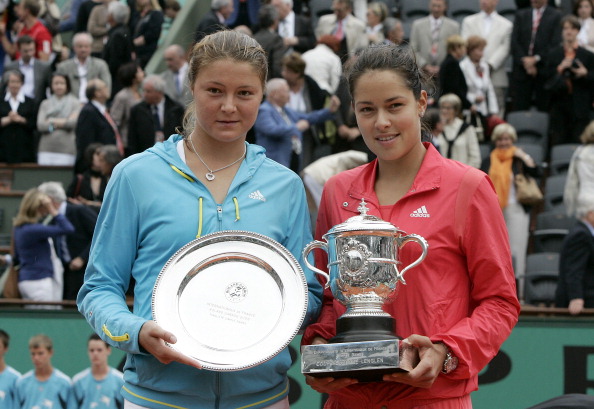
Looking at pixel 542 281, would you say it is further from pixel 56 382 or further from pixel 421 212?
pixel 421 212

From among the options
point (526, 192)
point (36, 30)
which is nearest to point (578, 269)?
point (526, 192)

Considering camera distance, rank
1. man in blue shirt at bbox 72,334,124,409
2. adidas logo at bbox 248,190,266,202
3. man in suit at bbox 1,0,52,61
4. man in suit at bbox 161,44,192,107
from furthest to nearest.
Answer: man in suit at bbox 1,0,52,61
man in suit at bbox 161,44,192,107
man in blue shirt at bbox 72,334,124,409
adidas logo at bbox 248,190,266,202

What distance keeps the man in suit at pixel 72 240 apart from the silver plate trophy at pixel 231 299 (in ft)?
19.1

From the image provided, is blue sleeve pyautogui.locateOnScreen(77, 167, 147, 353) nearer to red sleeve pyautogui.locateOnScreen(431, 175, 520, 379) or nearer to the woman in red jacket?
the woman in red jacket

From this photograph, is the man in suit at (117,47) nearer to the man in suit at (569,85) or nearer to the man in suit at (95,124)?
the man in suit at (95,124)

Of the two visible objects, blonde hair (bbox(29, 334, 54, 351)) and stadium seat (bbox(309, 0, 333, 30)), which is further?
stadium seat (bbox(309, 0, 333, 30))

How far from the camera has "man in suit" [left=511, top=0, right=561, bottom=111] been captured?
11.6 meters

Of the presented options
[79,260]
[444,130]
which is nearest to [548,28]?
[444,130]

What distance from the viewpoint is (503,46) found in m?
12.0

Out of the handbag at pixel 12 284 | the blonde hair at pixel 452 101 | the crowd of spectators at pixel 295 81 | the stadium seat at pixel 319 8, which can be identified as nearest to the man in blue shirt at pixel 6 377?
the handbag at pixel 12 284

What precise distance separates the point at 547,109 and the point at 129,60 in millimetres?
4425

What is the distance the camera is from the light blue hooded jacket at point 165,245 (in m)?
3.23

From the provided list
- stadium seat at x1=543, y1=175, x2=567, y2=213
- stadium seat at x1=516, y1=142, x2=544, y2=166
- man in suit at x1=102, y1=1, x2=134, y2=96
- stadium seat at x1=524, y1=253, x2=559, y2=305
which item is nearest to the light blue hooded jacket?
stadium seat at x1=524, y1=253, x2=559, y2=305

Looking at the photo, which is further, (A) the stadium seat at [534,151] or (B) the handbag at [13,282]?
(A) the stadium seat at [534,151]
